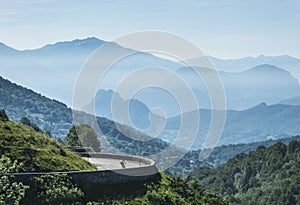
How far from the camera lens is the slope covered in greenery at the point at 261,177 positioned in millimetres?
97562

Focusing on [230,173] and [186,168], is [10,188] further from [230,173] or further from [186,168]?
[186,168]

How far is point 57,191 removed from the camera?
23234 mm

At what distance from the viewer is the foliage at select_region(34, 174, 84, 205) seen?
2300 centimetres

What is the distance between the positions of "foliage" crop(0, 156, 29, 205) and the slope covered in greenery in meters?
74.7

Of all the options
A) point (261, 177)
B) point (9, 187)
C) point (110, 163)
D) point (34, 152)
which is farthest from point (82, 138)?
point (261, 177)

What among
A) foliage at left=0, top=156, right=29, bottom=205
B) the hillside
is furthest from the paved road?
foliage at left=0, top=156, right=29, bottom=205

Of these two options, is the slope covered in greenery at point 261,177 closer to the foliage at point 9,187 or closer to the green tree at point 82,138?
the green tree at point 82,138

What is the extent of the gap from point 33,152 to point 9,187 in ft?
13.5

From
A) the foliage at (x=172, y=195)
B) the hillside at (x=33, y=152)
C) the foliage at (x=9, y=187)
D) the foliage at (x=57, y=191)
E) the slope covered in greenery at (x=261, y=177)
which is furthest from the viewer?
the slope covered in greenery at (x=261, y=177)

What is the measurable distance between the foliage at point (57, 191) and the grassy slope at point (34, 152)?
4.01 feet

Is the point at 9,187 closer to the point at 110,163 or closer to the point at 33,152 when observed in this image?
the point at 33,152

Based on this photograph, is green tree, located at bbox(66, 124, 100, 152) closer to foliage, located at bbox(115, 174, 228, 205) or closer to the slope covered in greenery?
foliage, located at bbox(115, 174, 228, 205)

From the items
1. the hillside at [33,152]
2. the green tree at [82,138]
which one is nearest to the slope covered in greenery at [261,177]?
the green tree at [82,138]

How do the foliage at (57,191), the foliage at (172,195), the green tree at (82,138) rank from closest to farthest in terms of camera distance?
the foliage at (57,191)
the foliage at (172,195)
the green tree at (82,138)
